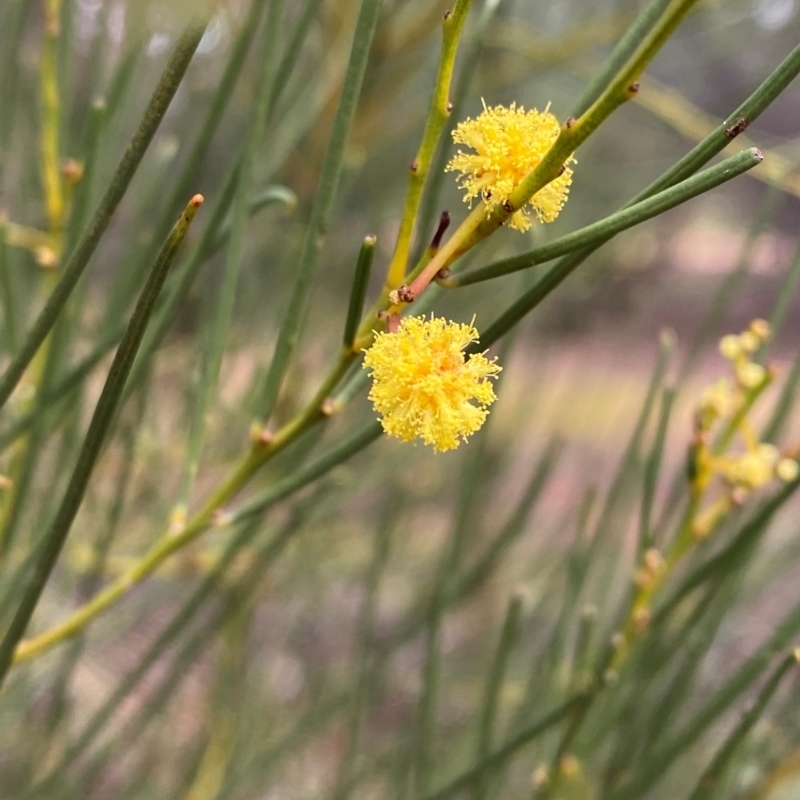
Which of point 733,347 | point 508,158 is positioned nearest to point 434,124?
point 508,158

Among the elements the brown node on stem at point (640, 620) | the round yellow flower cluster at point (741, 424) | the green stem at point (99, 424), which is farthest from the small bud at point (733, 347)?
the green stem at point (99, 424)

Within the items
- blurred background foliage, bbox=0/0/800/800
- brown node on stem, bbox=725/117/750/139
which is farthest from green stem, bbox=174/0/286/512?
brown node on stem, bbox=725/117/750/139

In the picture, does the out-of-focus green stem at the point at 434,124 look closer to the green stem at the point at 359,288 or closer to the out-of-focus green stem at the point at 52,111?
the green stem at the point at 359,288

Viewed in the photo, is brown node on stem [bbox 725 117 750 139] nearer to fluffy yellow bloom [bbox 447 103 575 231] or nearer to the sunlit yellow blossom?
fluffy yellow bloom [bbox 447 103 575 231]

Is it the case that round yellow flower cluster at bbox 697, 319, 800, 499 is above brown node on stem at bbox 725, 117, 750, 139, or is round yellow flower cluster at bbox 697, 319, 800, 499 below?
above

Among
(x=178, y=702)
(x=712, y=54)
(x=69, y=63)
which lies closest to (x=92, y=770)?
(x=69, y=63)
